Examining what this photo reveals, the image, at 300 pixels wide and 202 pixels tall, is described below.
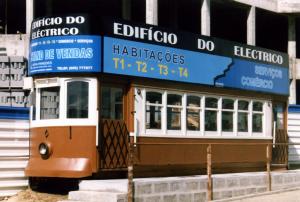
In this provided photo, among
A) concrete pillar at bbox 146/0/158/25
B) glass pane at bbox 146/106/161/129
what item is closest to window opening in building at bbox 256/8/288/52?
concrete pillar at bbox 146/0/158/25

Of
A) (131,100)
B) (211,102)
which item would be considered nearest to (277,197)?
(211,102)

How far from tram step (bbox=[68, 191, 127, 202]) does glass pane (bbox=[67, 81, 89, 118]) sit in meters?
1.80

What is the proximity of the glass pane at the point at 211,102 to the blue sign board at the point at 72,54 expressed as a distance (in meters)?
3.75

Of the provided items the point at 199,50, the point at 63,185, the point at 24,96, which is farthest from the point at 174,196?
the point at 24,96

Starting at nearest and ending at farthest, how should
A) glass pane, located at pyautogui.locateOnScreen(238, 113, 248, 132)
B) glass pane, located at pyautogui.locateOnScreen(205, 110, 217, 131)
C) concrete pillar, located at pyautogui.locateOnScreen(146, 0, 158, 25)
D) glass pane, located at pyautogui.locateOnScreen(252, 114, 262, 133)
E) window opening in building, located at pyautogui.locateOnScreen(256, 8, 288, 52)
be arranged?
glass pane, located at pyautogui.locateOnScreen(205, 110, 217, 131) < glass pane, located at pyautogui.locateOnScreen(238, 113, 248, 132) < glass pane, located at pyautogui.locateOnScreen(252, 114, 262, 133) < concrete pillar, located at pyautogui.locateOnScreen(146, 0, 158, 25) < window opening in building, located at pyautogui.locateOnScreen(256, 8, 288, 52)

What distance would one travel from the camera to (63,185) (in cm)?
1387

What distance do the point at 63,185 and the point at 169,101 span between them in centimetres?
309

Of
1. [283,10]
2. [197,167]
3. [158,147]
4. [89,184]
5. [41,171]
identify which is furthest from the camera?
[283,10]

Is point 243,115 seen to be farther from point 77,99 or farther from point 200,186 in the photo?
point 77,99

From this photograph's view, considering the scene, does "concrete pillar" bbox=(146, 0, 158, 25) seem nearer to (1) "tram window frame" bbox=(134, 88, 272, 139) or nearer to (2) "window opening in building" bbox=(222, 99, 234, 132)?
(1) "tram window frame" bbox=(134, 88, 272, 139)

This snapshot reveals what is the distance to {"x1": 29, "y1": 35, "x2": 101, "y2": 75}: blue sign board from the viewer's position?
42.5ft

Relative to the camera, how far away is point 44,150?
1319cm

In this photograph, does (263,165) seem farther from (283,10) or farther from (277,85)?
(283,10)

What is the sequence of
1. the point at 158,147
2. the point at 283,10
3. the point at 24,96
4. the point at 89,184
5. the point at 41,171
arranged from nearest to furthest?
1. the point at 89,184
2. the point at 41,171
3. the point at 158,147
4. the point at 24,96
5. the point at 283,10
